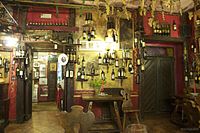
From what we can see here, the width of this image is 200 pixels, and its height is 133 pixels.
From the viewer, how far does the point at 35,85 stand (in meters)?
10.9

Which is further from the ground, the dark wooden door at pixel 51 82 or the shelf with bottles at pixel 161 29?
the shelf with bottles at pixel 161 29

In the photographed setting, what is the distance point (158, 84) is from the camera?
23.2 feet

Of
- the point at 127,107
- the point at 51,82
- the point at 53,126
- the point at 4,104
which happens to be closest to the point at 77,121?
the point at 127,107

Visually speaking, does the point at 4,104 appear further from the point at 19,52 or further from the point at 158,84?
the point at 158,84

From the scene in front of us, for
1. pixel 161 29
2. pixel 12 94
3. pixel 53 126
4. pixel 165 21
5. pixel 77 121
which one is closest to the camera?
pixel 77 121

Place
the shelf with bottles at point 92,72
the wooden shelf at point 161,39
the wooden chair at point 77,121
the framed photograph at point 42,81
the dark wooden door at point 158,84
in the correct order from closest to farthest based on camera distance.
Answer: the wooden chair at point 77,121, the shelf with bottles at point 92,72, the wooden shelf at point 161,39, the dark wooden door at point 158,84, the framed photograph at point 42,81

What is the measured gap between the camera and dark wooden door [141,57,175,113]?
274 inches

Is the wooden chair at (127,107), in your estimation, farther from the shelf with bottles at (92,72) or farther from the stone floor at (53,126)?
the shelf with bottles at (92,72)

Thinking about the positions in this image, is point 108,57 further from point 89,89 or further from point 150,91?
point 150,91

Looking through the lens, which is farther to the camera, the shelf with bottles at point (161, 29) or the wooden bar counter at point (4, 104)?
the shelf with bottles at point (161, 29)

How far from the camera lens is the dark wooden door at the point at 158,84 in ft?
22.8

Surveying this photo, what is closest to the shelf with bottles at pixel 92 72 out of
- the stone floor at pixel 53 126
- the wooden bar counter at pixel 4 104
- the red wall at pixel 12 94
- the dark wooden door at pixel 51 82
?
the stone floor at pixel 53 126

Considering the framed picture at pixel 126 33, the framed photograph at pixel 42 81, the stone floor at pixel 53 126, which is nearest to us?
the stone floor at pixel 53 126

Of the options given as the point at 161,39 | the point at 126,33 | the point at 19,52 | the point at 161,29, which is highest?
the point at 161,29
